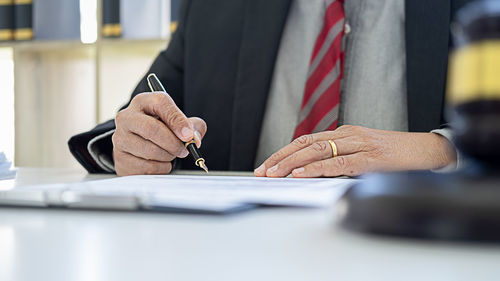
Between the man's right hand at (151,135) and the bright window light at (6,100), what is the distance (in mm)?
1990

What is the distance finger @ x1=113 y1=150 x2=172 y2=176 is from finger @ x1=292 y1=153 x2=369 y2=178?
27 centimetres

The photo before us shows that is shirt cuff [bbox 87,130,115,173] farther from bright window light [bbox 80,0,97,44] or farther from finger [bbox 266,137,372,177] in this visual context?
bright window light [bbox 80,0,97,44]

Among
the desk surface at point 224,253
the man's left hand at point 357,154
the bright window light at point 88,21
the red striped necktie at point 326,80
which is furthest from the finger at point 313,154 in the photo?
the bright window light at point 88,21

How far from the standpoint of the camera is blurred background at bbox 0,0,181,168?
98.4 inches

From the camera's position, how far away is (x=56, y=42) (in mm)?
2496

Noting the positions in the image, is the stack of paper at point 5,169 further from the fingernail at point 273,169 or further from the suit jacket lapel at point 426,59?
the suit jacket lapel at point 426,59

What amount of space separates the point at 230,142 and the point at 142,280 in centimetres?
109

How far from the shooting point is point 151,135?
2.76ft

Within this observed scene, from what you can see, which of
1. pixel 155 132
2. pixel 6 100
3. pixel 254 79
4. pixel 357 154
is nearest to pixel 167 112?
pixel 155 132

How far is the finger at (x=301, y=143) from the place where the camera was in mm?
740

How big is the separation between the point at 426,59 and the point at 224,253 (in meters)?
1.00

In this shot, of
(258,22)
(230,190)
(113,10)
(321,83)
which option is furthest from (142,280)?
(113,10)

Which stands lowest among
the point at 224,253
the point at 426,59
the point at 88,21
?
the point at 224,253

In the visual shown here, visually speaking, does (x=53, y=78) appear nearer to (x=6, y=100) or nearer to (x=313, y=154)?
(x=6, y=100)
